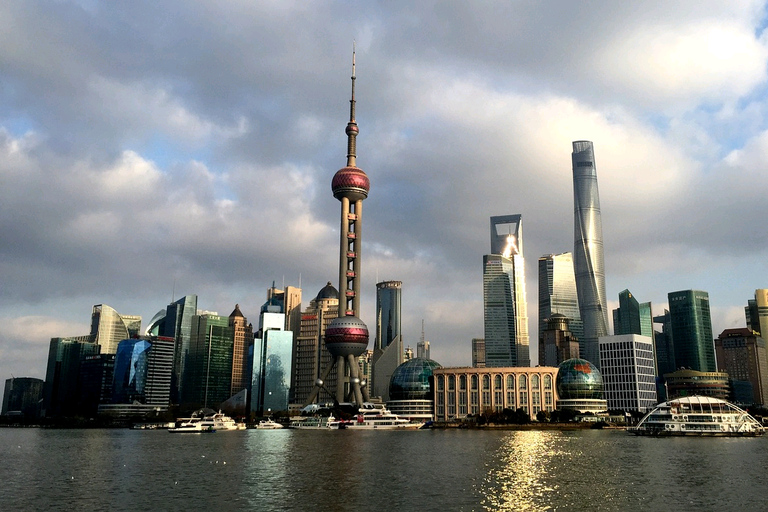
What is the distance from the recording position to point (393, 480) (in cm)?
8119

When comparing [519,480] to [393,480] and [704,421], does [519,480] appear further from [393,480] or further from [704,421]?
[704,421]

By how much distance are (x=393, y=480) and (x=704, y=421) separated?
140625 mm

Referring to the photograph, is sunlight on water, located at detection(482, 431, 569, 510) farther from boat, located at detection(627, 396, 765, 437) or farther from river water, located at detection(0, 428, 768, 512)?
boat, located at detection(627, 396, 765, 437)

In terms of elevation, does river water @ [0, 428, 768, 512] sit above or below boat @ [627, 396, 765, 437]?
below

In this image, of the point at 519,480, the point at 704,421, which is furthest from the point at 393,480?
the point at 704,421

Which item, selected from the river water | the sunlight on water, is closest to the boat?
the river water

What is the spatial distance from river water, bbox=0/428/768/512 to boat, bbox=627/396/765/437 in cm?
6334

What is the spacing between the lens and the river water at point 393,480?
2554 inches

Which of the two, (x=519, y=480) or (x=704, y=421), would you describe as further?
(x=704, y=421)

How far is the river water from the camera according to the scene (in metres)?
64.9

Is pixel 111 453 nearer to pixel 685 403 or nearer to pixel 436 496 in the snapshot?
pixel 436 496

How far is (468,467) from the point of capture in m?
95.5

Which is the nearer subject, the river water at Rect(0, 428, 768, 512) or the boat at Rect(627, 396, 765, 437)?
the river water at Rect(0, 428, 768, 512)

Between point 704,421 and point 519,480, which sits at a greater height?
point 704,421
